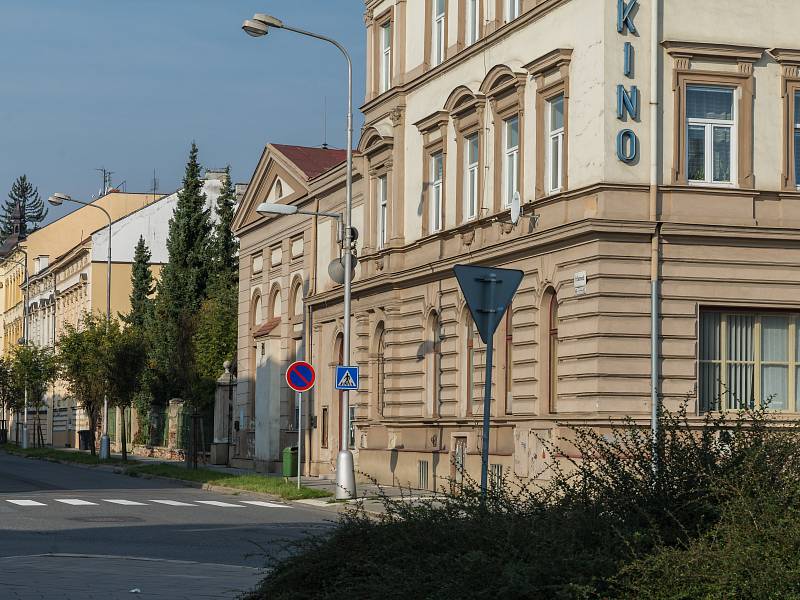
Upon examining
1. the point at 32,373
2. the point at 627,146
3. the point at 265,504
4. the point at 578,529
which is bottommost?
the point at 265,504

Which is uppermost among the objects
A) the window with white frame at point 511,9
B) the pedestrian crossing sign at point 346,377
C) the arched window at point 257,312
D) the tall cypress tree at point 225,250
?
the window with white frame at point 511,9

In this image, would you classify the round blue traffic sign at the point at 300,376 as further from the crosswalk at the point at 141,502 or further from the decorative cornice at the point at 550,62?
the decorative cornice at the point at 550,62

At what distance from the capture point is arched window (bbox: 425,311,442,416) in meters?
33.0

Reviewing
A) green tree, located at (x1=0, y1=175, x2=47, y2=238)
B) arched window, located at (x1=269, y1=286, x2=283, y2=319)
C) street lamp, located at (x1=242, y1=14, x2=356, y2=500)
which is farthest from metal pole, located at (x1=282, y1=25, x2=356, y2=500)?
green tree, located at (x1=0, y1=175, x2=47, y2=238)

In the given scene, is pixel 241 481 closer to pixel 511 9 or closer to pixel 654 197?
pixel 511 9

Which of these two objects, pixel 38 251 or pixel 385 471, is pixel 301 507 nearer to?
pixel 385 471

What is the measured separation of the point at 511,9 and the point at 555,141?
3.79 meters

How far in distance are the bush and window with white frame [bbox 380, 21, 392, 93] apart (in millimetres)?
27677

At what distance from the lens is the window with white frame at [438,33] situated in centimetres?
3347

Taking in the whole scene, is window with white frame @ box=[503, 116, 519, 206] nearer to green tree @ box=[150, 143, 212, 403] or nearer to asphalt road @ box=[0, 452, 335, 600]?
asphalt road @ box=[0, 452, 335, 600]

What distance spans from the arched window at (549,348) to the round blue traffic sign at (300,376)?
17.2ft

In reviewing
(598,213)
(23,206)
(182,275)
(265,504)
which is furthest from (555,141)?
(23,206)

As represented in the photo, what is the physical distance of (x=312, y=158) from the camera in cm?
4491

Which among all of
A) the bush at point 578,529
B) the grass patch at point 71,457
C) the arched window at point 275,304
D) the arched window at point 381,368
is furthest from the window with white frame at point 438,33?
the bush at point 578,529
